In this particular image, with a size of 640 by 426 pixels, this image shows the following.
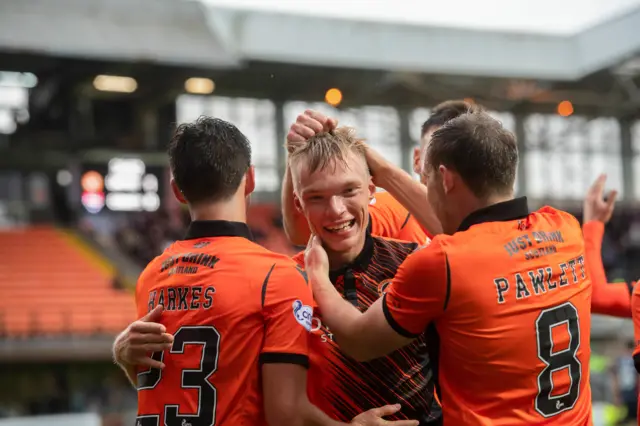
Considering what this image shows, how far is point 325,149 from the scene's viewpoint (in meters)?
2.80

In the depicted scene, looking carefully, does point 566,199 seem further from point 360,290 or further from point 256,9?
point 360,290

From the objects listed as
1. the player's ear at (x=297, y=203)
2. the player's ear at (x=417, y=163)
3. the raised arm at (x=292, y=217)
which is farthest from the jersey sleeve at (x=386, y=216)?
the player's ear at (x=297, y=203)

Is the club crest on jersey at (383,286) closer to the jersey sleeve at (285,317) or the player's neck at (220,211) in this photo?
the jersey sleeve at (285,317)

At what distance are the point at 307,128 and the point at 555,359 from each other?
1.21 m

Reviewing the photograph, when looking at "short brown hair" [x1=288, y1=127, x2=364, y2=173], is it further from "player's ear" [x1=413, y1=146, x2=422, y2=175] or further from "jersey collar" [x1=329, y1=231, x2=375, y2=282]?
"player's ear" [x1=413, y1=146, x2=422, y2=175]

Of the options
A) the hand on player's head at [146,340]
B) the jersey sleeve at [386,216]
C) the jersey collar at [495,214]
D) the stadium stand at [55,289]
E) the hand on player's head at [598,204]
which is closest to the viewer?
the jersey collar at [495,214]

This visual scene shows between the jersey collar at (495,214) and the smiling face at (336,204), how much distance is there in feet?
1.43

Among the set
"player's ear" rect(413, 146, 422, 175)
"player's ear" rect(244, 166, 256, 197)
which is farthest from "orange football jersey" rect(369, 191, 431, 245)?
"player's ear" rect(244, 166, 256, 197)

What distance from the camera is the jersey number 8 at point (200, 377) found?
2.55m

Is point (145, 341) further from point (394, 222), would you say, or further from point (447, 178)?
point (394, 222)

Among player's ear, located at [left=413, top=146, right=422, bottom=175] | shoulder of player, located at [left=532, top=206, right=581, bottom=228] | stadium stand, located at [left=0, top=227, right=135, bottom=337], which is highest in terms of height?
player's ear, located at [left=413, top=146, right=422, bottom=175]

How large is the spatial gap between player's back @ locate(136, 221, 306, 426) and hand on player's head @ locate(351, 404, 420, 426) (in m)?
0.29

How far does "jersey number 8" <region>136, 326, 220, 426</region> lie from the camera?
2.55 meters

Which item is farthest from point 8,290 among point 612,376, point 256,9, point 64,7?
point 612,376
